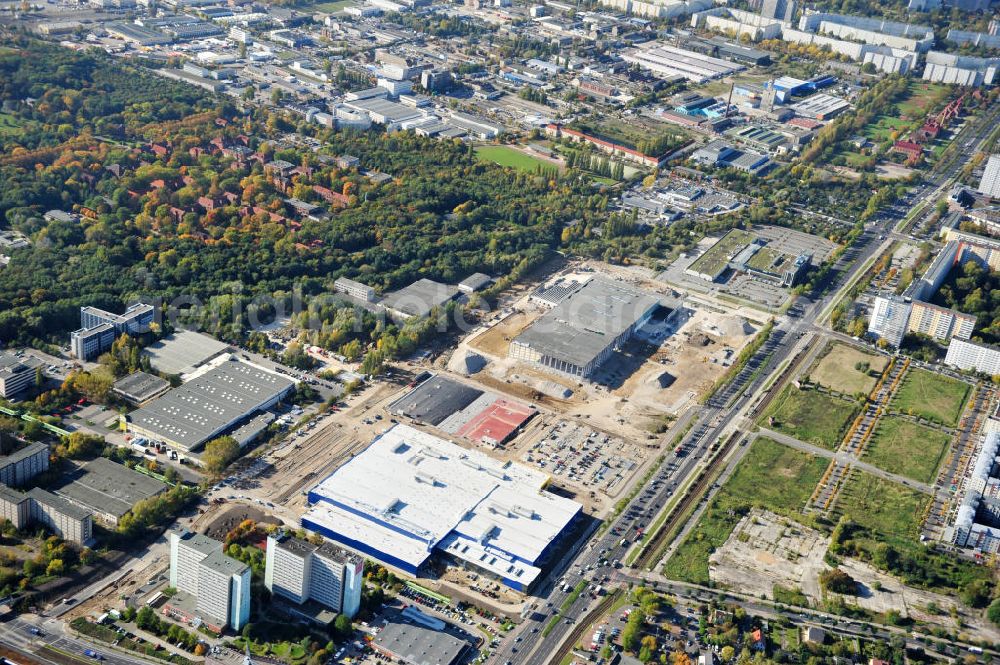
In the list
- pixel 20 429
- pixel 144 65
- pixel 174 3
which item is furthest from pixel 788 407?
pixel 174 3

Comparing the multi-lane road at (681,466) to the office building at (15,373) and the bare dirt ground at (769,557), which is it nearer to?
the bare dirt ground at (769,557)

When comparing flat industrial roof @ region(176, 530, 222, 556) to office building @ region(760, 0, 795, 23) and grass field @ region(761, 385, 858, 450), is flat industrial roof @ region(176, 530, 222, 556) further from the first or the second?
office building @ region(760, 0, 795, 23)

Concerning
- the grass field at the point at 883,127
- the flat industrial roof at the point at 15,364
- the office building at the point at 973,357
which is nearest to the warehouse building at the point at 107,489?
the flat industrial roof at the point at 15,364

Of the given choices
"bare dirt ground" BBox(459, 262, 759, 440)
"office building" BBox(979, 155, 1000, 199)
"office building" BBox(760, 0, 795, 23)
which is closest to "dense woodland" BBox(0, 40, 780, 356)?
"bare dirt ground" BBox(459, 262, 759, 440)

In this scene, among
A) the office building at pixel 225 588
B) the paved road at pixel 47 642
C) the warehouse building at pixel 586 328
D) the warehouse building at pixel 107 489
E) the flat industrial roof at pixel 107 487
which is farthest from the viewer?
the warehouse building at pixel 586 328

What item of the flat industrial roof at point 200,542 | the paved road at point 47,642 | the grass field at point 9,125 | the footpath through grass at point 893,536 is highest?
the grass field at point 9,125

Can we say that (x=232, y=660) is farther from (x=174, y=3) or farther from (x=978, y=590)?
(x=174, y=3)
